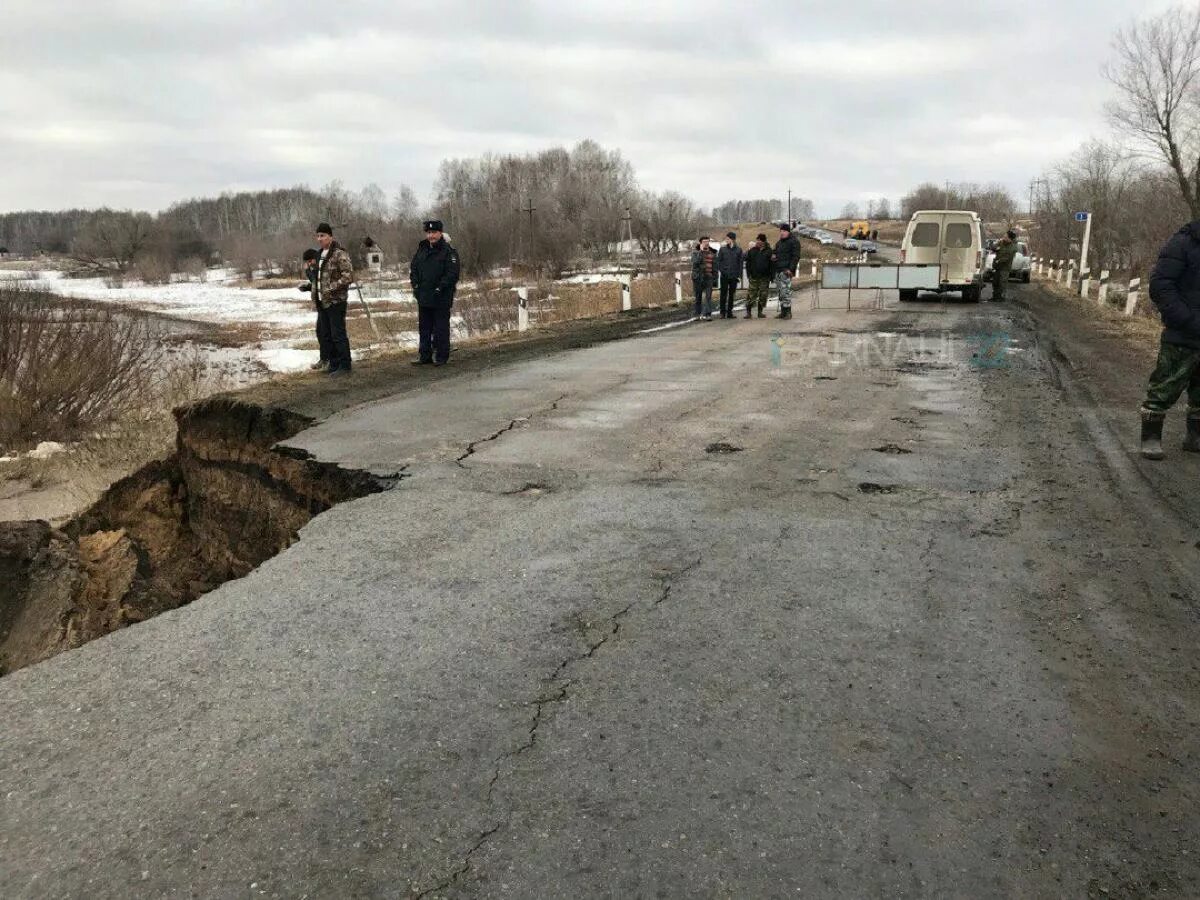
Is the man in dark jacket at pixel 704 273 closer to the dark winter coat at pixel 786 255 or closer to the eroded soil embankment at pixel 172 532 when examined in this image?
the dark winter coat at pixel 786 255

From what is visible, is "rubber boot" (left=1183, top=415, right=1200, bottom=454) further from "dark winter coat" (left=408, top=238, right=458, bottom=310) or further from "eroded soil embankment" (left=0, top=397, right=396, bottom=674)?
"dark winter coat" (left=408, top=238, right=458, bottom=310)

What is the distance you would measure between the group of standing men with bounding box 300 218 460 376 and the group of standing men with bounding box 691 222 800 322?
8162 mm

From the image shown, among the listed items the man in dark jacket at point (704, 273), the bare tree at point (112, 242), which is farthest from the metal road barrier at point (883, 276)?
the bare tree at point (112, 242)

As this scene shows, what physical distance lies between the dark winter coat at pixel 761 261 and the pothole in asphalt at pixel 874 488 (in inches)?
535

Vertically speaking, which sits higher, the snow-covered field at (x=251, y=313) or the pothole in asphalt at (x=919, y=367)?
the pothole in asphalt at (x=919, y=367)

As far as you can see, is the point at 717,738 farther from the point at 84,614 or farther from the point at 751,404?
the point at 751,404

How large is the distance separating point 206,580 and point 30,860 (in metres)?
5.58

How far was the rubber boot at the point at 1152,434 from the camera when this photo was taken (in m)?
6.43

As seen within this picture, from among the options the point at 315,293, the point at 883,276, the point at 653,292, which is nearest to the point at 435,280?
the point at 315,293

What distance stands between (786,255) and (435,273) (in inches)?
369

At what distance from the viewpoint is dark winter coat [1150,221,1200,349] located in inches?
243

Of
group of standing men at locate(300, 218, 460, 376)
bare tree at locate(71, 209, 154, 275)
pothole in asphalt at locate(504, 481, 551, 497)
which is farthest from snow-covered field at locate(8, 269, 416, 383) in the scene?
bare tree at locate(71, 209, 154, 275)

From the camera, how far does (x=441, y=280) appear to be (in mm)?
11547

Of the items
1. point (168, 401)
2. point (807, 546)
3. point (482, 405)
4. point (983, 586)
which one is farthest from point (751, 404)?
point (168, 401)
